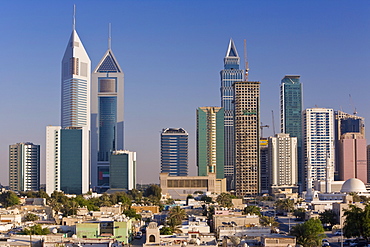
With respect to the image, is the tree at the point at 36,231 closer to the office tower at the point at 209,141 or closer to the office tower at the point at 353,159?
A: the office tower at the point at 209,141

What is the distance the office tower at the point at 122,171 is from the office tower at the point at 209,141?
658 inches

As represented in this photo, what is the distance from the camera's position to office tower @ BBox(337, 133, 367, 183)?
575 ft

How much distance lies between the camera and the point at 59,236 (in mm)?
50812

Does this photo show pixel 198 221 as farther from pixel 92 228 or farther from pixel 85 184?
pixel 85 184

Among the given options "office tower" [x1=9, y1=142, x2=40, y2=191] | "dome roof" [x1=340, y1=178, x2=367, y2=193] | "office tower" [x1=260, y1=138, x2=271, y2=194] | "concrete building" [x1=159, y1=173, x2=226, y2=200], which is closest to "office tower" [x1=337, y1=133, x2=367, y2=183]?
"office tower" [x1=260, y1=138, x2=271, y2=194]

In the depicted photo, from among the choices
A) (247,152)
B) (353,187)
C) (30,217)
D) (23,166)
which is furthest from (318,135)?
(30,217)

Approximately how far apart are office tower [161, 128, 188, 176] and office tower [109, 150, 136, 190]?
317 inches

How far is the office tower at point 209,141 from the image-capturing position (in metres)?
176

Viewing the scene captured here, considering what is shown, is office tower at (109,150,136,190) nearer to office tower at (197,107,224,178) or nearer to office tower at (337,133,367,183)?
office tower at (197,107,224,178)

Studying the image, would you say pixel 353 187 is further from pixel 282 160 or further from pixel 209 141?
pixel 209 141

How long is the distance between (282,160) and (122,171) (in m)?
37.7

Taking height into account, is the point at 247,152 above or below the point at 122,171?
above

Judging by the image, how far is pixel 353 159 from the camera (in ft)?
581

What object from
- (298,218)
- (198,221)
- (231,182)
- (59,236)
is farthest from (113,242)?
(231,182)
